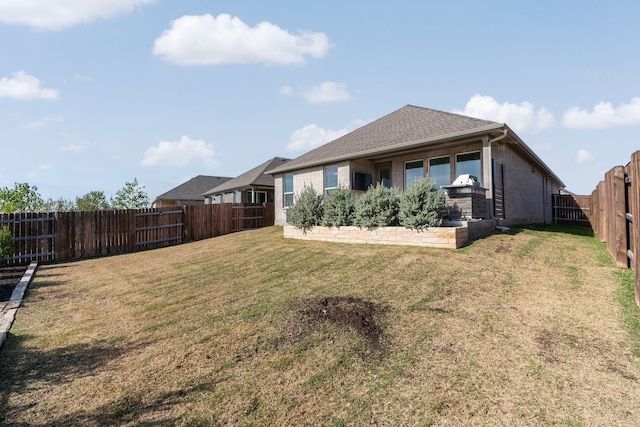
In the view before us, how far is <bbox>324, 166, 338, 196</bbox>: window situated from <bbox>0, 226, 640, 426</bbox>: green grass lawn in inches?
350

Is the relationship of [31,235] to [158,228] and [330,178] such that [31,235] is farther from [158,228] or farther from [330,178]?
[330,178]

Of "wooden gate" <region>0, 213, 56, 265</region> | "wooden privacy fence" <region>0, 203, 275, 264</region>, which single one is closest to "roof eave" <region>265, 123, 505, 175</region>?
"wooden privacy fence" <region>0, 203, 275, 264</region>

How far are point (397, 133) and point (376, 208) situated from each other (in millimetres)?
5545

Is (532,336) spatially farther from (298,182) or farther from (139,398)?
(298,182)

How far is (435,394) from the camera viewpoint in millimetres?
2789

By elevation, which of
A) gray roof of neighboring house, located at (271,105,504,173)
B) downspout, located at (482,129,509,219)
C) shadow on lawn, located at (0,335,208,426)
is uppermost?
gray roof of neighboring house, located at (271,105,504,173)

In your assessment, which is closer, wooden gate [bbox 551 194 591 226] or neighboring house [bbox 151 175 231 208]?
wooden gate [bbox 551 194 591 226]

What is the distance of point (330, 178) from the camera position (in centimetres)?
1568

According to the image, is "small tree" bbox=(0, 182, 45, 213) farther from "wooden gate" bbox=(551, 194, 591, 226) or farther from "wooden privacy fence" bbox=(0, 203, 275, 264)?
"wooden gate" bbox=(551, 194, 591, 226)

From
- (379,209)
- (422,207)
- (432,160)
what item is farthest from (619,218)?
(432,160)

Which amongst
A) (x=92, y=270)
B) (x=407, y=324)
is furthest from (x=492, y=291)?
(x=92, y=270)

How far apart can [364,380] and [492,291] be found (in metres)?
3.38

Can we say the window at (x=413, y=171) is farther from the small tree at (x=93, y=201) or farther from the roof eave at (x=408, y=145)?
the small tree at (x=93, y=201)

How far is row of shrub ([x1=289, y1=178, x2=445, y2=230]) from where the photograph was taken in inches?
341
